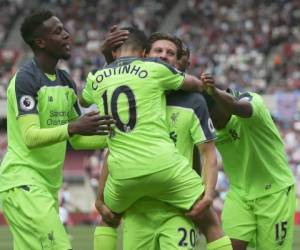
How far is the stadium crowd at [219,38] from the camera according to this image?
29.1m

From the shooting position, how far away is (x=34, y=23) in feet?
25.8

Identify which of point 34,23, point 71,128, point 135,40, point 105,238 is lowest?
point 105,238

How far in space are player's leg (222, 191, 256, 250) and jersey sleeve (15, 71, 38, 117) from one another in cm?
231

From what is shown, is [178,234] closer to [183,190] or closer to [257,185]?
[183,190]

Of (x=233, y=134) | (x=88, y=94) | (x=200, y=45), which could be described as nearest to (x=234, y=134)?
(x=233, y=134)

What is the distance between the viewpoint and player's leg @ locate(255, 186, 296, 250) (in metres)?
8.77

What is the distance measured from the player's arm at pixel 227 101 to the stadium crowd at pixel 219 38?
702 inches

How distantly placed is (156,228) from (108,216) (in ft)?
1.38

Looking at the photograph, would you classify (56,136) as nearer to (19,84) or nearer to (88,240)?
(19,84)

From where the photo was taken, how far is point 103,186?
7742 mm

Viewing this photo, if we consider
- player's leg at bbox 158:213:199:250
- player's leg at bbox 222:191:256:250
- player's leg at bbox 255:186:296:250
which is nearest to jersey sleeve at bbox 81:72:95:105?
player's leg at bbox 158:213:199:250

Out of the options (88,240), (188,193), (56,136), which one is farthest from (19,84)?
(88,240)

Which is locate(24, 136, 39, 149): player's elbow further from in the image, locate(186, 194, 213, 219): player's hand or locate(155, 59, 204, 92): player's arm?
locate(186, 194, 213, 219): player's hand

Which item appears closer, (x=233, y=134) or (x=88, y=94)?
(x=88, y=94)
